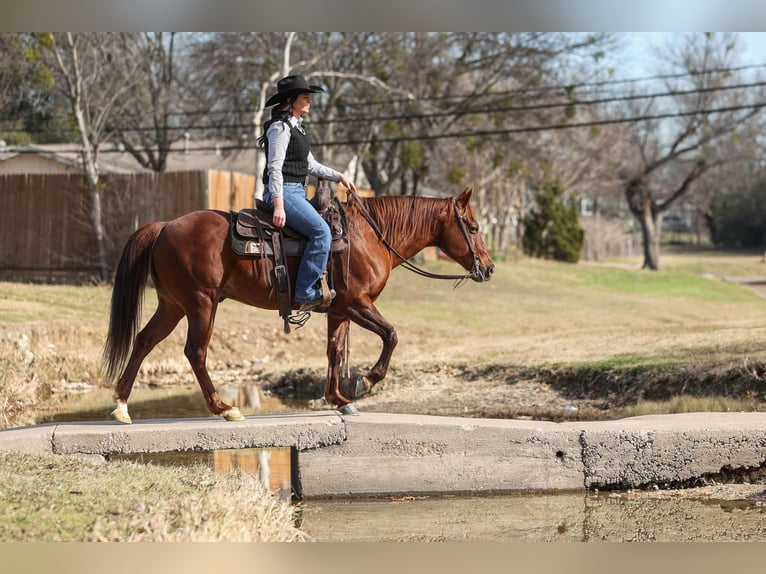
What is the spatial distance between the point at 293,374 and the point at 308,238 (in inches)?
321

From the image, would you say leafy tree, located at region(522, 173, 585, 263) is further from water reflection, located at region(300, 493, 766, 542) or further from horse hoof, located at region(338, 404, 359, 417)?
water reflection, located at region(300, 493, 766, 542)

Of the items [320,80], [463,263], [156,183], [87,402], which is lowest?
[87,402]

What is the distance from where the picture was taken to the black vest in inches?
389

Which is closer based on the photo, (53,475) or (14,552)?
(14,552)

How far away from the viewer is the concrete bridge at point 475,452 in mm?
9812

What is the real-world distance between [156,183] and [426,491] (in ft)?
66.7

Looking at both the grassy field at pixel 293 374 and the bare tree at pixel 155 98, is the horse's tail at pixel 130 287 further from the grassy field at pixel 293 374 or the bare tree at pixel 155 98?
the bare tree at pixel 155 98

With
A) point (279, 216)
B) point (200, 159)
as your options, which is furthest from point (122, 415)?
point (200, 159)

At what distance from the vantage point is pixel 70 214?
28891 mm

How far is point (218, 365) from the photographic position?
19.6 meters

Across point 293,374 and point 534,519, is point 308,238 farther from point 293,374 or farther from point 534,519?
point 293,374

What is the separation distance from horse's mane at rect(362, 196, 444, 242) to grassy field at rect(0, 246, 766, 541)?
9.58ft

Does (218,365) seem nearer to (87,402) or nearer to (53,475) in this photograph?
(87,402)

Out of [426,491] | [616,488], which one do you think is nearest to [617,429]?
[616,488]
